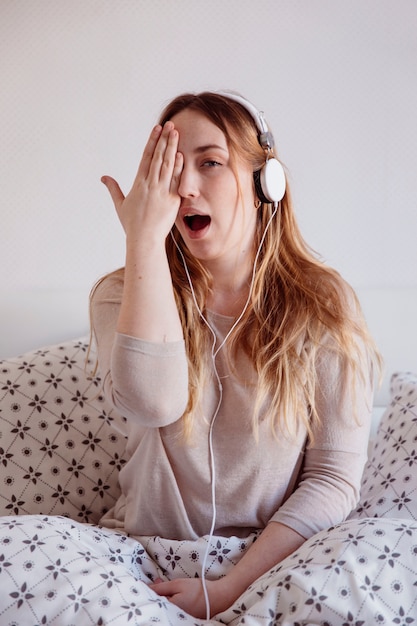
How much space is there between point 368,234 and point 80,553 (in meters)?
1.12

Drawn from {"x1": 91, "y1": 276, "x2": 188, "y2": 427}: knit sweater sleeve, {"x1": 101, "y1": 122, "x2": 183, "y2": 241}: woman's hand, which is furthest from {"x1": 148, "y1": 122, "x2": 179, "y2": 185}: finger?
{"x1": 91, "y1": 276, "x2": 188, "y2": 427}: knit sweater sleeve

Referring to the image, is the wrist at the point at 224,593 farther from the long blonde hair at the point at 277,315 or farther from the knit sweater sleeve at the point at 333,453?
the long blonde hair at the point at 277,315

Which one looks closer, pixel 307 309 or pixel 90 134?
pixel 307 309

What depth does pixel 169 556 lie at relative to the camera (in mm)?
1220

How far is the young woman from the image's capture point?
3.83 feet

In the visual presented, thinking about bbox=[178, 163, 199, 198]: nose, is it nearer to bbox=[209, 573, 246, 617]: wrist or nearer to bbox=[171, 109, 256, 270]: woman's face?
bbox=[171, 109, 256, 270]: woman's face

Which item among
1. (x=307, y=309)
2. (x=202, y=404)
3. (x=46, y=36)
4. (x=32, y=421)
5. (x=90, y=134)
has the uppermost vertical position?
(x=46, y=36)

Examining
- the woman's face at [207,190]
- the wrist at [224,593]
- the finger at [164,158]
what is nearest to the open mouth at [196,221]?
Answer: the woman's face at [207,190]

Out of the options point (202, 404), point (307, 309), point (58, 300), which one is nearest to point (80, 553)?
point (202, 404)

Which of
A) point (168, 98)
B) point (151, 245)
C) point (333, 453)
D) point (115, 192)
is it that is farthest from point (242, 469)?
point (168, 98)

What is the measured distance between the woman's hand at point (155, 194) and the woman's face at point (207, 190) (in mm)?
37

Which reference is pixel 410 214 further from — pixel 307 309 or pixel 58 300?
pixel 58 300

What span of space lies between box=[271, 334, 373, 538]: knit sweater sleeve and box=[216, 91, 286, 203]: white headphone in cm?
28

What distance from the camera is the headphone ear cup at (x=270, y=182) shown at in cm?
126
